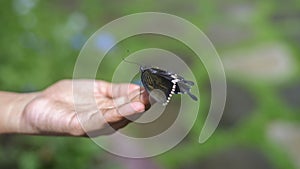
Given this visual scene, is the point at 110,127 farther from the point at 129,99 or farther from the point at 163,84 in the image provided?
the point at 163,84

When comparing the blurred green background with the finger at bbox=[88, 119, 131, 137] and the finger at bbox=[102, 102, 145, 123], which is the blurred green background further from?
the finger at bbox=[102, 102, 145, 123]

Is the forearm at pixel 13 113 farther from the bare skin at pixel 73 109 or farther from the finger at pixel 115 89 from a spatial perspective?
the finger at pixel 115 89

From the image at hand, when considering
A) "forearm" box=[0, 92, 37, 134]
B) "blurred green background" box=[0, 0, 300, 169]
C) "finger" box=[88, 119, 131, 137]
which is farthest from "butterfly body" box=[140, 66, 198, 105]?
"blurred green background" box=[0, 0, 300, 169]

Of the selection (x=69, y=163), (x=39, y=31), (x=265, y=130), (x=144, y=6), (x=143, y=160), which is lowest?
(x=69, y=163)

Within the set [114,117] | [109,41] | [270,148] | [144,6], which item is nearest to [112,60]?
[109,41]

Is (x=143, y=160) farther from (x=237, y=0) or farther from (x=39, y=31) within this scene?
(x=237, y=0)
